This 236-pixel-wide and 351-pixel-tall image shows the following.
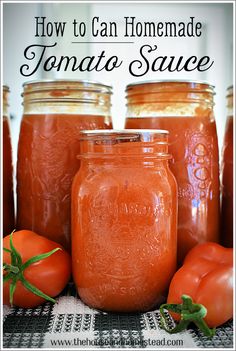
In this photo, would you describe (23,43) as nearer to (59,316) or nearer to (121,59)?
(121,59)

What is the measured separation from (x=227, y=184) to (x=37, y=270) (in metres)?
0.40

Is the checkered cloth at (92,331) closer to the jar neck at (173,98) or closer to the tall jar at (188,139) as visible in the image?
the tall jar at (188,139)

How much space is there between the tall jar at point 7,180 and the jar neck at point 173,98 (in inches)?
9.9

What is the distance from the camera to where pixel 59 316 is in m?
0.77

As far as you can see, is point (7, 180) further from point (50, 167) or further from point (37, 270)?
point (37, 270)

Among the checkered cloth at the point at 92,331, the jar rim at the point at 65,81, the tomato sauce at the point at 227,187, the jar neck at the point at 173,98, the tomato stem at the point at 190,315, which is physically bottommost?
the checkered cloth at the point at 92,331

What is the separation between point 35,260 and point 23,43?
37cm

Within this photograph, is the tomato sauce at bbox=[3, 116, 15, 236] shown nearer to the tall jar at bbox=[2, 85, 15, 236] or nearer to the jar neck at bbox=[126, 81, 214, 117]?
the tall jar at bbox=[2, 85, 15, 236]

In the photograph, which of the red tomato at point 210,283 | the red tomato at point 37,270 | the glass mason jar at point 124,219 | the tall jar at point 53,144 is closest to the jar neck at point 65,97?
the tall jar at point 53,144

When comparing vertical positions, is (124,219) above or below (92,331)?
above

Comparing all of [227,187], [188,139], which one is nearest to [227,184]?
[227,187]

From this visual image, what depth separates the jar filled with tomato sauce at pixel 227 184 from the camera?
0.92 metres

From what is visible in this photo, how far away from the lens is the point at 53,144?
0.90 metres

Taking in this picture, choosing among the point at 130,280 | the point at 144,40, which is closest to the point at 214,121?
the point at 144,40
